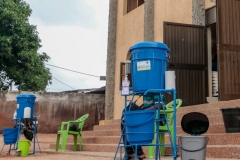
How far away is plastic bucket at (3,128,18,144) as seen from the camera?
6.84 metres

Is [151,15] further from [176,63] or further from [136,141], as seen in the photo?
[136,141]

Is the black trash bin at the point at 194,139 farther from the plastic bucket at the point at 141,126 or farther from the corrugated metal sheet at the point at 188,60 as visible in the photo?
the corrugated metal sheet at the point at 188,60

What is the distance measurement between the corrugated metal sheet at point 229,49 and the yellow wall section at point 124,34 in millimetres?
4104

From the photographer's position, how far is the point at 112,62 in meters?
12.0

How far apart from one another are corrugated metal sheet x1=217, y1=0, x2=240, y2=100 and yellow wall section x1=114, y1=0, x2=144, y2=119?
4.10 metres

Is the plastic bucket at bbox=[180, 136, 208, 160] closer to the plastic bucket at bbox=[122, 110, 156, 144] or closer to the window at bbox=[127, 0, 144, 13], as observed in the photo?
the plastic bucket at bbox=[122, 110, 156, 144]

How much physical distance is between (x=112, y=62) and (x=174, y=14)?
336 cm

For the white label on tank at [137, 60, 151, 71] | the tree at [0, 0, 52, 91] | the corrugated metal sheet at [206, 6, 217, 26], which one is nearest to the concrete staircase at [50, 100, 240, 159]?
the white label on tank at [137, 60, 151, 71]

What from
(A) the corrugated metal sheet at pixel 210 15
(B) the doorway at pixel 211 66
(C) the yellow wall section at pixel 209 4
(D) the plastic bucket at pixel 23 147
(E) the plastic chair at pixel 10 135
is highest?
(C) the yellow wall section at pixel 209 4

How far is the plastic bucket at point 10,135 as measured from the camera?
6.84 m

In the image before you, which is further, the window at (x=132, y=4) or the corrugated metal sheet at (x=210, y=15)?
the window at (x=132, y=4)

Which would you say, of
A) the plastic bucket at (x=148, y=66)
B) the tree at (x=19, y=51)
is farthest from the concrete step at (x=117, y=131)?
the tree at (x=19, y=51)

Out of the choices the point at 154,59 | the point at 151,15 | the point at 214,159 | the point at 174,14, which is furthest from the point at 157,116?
the point at 151,15

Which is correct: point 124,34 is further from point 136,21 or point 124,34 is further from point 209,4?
point 209,4
